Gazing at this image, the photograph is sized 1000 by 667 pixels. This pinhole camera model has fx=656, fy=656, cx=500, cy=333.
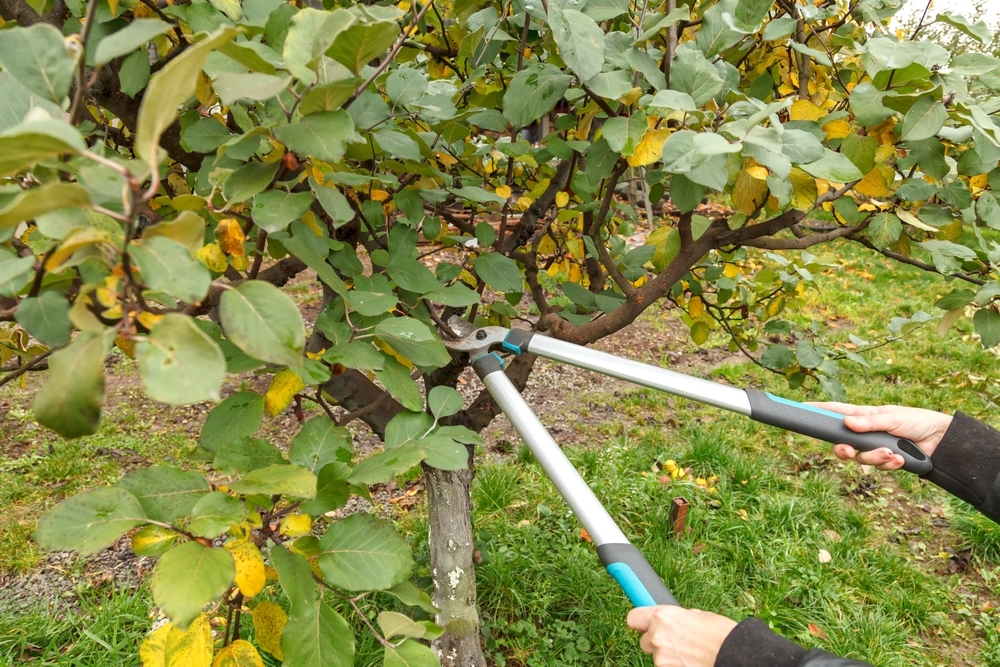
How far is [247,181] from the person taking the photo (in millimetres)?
793

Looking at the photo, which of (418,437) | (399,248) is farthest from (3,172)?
(399,248)

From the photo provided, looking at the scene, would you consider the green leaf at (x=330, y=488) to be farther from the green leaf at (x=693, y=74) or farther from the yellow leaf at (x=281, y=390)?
the green leaf at (x=693, y=74)

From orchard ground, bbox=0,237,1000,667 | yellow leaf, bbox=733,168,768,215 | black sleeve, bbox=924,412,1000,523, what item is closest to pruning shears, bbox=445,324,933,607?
black sleeve, bbox=924,412,1000,523

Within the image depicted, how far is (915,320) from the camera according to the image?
2.00m

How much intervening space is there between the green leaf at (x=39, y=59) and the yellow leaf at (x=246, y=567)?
1.94 feet

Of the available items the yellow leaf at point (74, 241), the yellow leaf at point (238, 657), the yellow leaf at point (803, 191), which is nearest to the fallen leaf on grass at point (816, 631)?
the yellow leaf at point (803, 191)

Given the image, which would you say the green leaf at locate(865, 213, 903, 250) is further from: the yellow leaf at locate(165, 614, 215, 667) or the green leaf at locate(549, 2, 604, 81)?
the yellow leaf at locate(165, 614, 215, 667)

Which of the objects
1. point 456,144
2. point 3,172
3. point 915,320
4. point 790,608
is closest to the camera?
point 3,172

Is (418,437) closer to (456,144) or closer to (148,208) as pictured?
(148,208)

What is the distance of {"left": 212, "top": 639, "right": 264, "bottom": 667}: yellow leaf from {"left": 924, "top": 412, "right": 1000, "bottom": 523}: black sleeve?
4.72 feet

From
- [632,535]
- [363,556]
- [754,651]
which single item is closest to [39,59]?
[363,556]

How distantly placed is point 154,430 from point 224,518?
9.83ft

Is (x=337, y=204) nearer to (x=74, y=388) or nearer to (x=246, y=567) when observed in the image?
(x=74, y=388)

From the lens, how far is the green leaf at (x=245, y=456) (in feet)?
3.22
